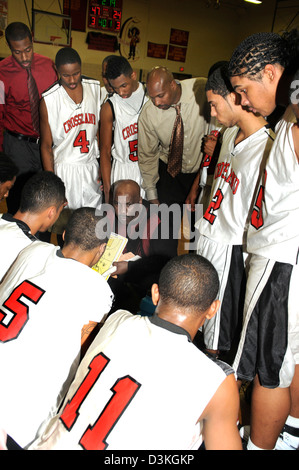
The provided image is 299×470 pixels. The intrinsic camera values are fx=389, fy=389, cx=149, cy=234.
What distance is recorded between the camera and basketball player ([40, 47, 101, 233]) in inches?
144

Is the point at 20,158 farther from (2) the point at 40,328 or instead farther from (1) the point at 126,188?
(2) the point at 40,328

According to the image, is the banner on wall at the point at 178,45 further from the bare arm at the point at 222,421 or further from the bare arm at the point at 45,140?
the bare arm at the point at 222,421

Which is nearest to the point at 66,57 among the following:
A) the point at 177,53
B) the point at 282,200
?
the point at 282,200

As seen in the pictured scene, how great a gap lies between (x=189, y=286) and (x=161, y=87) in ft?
7.11

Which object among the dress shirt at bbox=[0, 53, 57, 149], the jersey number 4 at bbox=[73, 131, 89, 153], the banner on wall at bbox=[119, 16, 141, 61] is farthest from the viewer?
the banner on wall at bbox=[119, 16, 141, 61]

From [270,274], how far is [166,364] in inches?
32.1

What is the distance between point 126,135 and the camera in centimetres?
374

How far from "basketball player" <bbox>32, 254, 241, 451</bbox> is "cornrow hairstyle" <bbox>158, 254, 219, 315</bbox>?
109mm

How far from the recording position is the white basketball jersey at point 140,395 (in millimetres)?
1213

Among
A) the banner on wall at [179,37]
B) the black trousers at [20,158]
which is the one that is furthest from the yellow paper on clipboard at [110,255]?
the banner on wall at [179,37]

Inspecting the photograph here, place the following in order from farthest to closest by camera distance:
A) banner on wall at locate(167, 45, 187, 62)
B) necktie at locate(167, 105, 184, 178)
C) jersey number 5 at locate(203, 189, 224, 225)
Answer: banner on wall at locate(167, 45, 187, 62) < necktie at locate(167, 105, 184, 178) < jersey number 5 at locate(203, 189, 224, 225)

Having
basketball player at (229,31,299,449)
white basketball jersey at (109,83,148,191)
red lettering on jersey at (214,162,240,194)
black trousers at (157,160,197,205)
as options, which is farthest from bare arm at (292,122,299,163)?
white basketball jersey at (109,83,148,191)

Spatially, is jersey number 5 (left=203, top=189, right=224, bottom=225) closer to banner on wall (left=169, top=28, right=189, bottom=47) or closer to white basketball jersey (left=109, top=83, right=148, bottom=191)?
white basketball jersey (left=109, top=83, right=148, bottom=191)

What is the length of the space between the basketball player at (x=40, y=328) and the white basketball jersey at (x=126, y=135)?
2.10 meters
